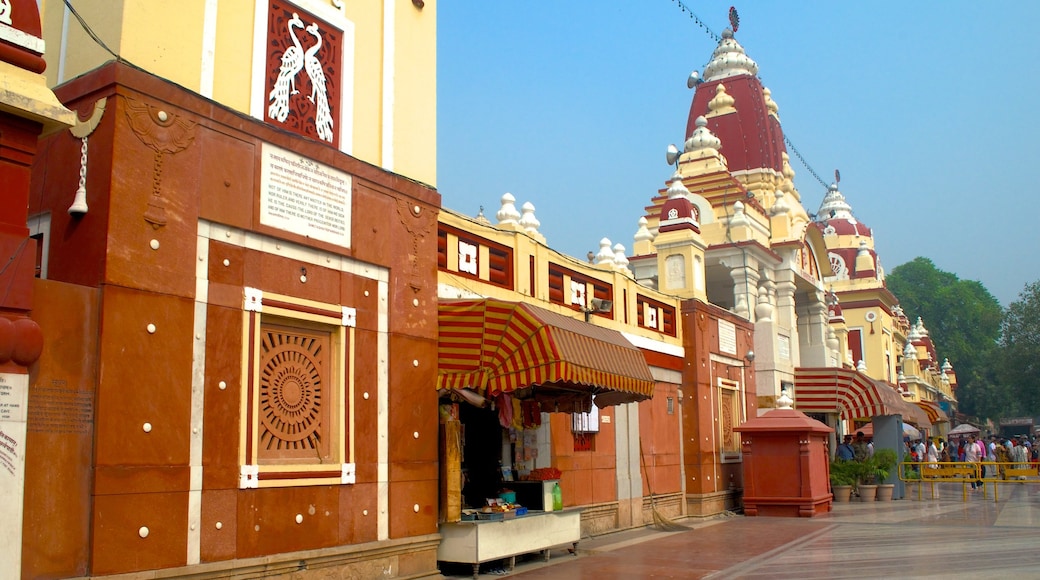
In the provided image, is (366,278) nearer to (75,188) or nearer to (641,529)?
(75,188)

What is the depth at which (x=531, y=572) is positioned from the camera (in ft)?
33.8

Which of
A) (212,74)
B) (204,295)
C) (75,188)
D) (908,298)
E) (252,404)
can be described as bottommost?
(252,404)

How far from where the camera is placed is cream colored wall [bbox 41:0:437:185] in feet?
23.3

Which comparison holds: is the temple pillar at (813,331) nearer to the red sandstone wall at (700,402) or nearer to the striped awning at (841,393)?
the striped awning at (841,393)

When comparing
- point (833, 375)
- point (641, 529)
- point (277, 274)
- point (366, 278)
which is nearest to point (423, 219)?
point (366, 278)

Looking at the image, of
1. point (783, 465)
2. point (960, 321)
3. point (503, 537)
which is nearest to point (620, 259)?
point (783, 465)

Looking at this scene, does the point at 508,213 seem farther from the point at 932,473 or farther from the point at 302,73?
the point at 932,473

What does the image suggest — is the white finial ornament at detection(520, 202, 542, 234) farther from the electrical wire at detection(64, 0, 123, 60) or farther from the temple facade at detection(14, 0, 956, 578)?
the electrical wire at detection(64, 0, 123, 60)

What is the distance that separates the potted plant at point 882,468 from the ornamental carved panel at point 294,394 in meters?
17.3

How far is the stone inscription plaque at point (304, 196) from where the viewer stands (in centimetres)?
791

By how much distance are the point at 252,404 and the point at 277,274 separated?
1180 millimetres

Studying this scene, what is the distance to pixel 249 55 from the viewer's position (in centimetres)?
801

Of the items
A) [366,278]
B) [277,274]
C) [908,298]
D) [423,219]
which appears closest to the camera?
[277,274]

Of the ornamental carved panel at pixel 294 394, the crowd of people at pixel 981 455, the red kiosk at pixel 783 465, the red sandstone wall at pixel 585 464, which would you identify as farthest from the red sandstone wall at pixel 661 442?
the crowd of people at pixel 981 455
